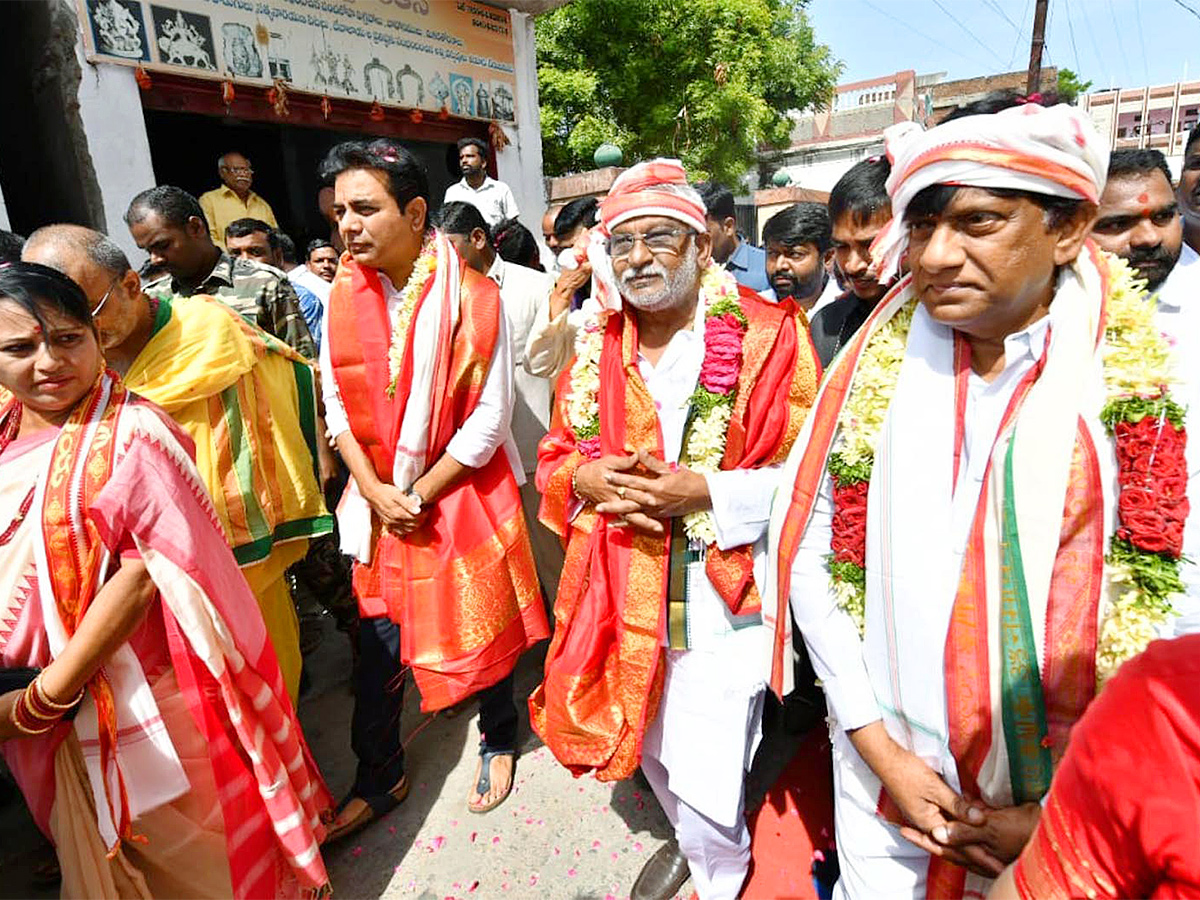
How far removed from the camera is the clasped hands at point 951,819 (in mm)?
1364

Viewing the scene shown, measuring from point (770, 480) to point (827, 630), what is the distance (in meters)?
0.51

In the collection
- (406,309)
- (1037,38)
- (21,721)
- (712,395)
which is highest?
(1037,38)

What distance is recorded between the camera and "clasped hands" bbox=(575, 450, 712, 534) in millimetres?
2006

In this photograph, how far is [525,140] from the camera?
34.8 ft

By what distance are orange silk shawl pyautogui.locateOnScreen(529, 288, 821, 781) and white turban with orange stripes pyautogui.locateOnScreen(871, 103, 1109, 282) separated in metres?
0.81

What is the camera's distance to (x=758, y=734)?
2.22 metres

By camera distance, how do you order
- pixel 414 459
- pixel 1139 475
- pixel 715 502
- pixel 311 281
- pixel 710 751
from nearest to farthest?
1. pixel 1139 475
2. pixel 715 502
3. pixel 710 751
4. pixel 414 459
5. pixel 311 281

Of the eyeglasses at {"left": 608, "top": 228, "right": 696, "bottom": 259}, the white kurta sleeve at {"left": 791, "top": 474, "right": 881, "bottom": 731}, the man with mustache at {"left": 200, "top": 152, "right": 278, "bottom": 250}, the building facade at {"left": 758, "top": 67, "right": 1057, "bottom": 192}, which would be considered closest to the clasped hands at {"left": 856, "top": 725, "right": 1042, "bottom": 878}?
the white kurta sleeve at {"left": 791, "top": 474, "right": 881, "bottom": 731}

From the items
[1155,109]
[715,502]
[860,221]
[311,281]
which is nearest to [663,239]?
[860,221]

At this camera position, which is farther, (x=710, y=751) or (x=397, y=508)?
(x=397, y=508)

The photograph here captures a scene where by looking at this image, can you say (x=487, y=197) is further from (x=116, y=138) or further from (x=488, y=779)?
(x=488, y=779)

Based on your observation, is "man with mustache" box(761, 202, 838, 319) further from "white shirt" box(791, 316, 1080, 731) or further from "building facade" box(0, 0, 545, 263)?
"building facade" box(0, 0, 545, 263)

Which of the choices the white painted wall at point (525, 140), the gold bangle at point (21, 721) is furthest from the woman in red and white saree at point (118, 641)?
the white painted wall at point (525, 140)

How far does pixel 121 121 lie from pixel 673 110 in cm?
1305
